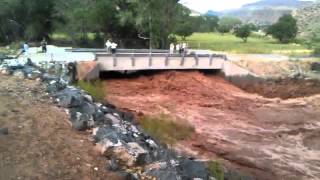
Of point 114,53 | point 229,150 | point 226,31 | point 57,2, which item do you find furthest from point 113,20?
point 226,31

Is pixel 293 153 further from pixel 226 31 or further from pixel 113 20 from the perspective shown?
pixel 226 31

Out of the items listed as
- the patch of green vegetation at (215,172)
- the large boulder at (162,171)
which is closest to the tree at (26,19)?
the patch of green vegetation at (215,172)

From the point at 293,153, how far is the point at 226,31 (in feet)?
295

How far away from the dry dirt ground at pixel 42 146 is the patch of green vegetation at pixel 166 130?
4.36 m

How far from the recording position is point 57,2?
5419 centimetres

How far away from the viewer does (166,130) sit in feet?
78.9

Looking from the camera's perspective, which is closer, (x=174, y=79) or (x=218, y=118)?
(x=218, y=118)

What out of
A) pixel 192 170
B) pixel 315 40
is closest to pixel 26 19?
pixel 315 40

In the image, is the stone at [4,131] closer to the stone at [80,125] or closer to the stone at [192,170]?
the stone at [80,125]

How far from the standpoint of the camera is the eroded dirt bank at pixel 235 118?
24.2 meters

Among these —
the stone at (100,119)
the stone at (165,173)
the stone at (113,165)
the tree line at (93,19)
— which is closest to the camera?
the stone at (165,173)

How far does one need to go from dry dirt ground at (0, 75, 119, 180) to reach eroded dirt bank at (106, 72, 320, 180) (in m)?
6.88

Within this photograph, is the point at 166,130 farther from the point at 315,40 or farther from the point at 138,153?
the point at 315,40

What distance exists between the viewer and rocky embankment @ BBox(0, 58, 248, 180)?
14.8 m
